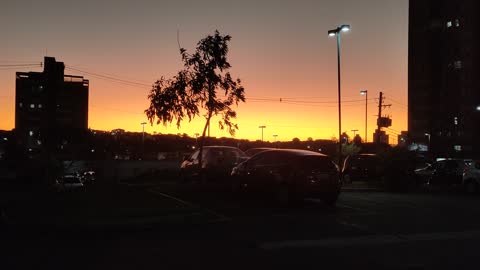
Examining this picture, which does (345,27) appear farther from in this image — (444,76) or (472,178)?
(444,76)

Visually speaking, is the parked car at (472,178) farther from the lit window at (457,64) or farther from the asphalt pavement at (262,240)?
the lit window at (457,64)

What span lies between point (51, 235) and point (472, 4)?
3440 inches

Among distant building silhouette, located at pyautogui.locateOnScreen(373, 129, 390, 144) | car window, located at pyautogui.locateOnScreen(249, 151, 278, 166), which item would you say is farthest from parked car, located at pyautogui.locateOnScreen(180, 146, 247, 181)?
distant building silhouette, located at pyautogui.locateOnScreen(373, 129, 390, 144)

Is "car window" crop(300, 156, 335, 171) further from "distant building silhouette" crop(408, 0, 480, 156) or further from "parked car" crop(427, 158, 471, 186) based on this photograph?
"distant building silhouette" crop(408, 0, 480, 156)

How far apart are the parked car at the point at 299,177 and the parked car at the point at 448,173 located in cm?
1188

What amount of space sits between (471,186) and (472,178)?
333 mm

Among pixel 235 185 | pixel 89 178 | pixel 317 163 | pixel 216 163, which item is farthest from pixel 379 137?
pixel 317 163

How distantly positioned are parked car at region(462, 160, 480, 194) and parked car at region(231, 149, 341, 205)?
930cm

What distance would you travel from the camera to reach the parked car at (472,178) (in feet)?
73.8

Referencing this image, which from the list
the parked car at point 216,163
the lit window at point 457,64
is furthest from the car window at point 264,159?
the lit window at point 457,64

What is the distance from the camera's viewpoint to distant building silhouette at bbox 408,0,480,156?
84688mm

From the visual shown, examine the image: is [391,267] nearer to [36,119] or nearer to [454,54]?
[454,54]

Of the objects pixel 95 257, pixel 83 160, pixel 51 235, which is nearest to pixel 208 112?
pixel 51 235

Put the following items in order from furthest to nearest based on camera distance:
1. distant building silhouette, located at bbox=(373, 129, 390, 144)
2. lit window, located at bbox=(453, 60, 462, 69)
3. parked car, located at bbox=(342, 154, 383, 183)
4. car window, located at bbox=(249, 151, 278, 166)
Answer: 1. lit window, located at bbox=(453, 60, 462, 69)
2. distant building silhouette, located at bbox=(373, 129, 390, 144)
3. parked car, located at bbox=(342, 154, 383, 183)
4. car window, located at bbox=(249, 151, 278, 166)
